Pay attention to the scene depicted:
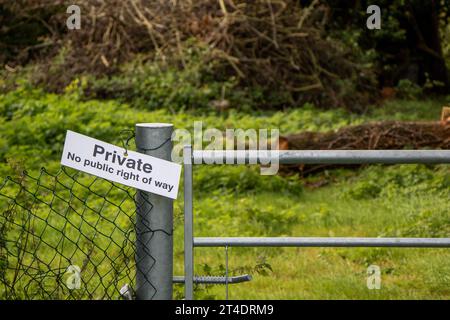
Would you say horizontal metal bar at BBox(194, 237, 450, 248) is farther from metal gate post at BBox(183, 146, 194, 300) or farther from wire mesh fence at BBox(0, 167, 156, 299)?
wire mesh fence at BBox(0, 167, 156, 299)

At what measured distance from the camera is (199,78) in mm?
13383

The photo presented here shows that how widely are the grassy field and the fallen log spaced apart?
1.22 ft

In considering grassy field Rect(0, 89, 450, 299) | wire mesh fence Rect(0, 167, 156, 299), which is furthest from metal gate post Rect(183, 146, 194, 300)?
wire mesh fence Rect(0, 167, 156, 299)

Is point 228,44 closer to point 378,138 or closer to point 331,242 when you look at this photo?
point 378,138

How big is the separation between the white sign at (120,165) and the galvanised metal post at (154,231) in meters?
0.06

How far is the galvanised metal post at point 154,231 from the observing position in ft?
9.96

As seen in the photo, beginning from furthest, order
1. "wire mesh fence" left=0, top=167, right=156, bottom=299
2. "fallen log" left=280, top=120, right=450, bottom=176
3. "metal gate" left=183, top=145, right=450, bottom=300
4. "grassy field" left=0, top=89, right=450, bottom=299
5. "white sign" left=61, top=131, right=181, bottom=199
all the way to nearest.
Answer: "fallen log" left=280, top=120, right=450, bottom=176 < "grassy field" left=0, top=89, right=450, bottom=299 < "wire mesh fence" left=0, top=167, right=156, bottom=299 < "metal gate" left=183, top=145, right=450, bottom=300 < "white sign" left=61, top=131, right=181, bottom=199

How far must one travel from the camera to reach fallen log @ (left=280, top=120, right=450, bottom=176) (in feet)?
31.2

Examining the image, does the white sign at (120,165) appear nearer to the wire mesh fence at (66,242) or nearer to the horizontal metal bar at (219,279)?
the horizontal metal bar at (219,279)
